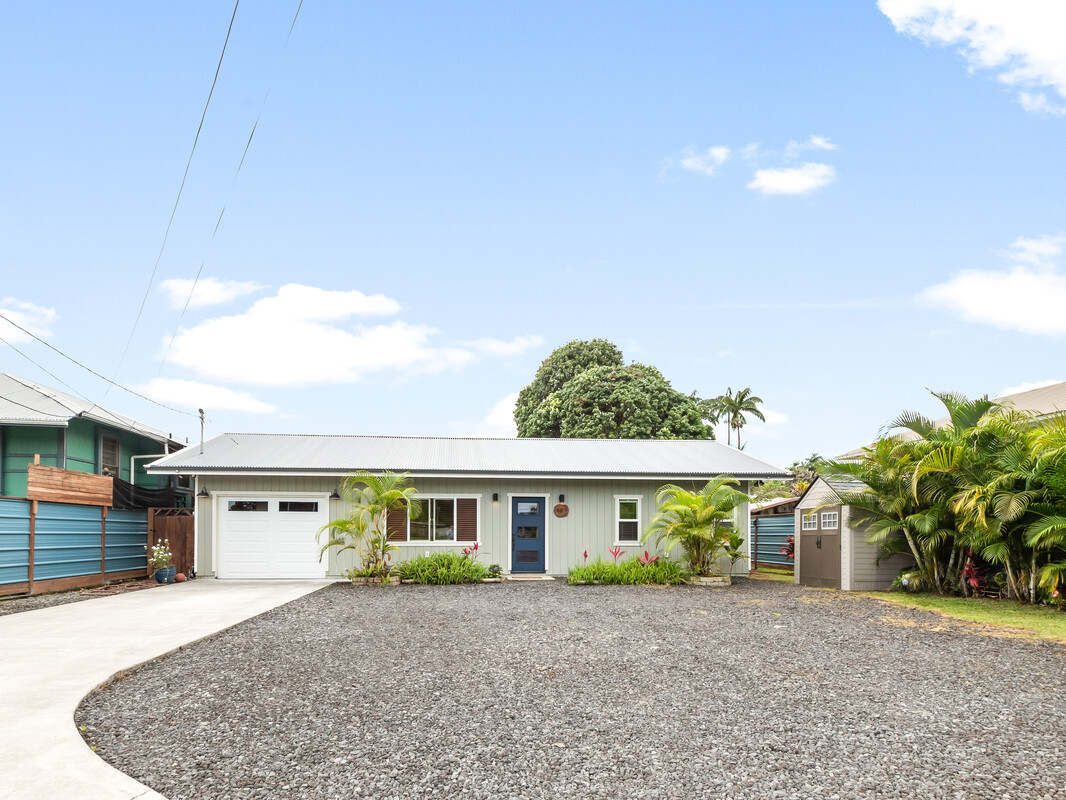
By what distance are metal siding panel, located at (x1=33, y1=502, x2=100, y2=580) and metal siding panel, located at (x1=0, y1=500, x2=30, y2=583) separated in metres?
0.20

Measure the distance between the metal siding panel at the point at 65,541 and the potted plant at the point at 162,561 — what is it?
118 centimetres

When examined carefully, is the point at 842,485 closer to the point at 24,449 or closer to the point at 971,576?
the point at 971,576

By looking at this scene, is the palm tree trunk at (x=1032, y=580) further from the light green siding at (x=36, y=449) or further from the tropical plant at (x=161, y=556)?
the light green siding at (x=36, y=449)

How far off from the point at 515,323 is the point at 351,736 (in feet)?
58.4

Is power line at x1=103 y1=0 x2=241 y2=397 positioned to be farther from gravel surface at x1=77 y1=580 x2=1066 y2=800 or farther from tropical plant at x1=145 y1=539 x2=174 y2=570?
gravel surface at x1=77 y1=580 x2=1066 y2=800

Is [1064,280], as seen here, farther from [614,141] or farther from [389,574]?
[389,574]

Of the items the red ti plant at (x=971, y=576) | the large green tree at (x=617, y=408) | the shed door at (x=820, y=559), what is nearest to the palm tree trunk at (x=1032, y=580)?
the red ti plant at (x=971, y=576)

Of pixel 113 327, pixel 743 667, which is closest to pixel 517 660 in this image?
pixel 743 667

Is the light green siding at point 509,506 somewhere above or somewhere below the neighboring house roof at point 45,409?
below

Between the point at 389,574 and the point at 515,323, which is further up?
the point at 515,323

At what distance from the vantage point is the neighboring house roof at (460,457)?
635 inches

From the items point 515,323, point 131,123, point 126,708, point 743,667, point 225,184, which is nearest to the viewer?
point 126,708

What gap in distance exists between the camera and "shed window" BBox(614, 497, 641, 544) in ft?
55.6

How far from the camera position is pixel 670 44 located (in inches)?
521
